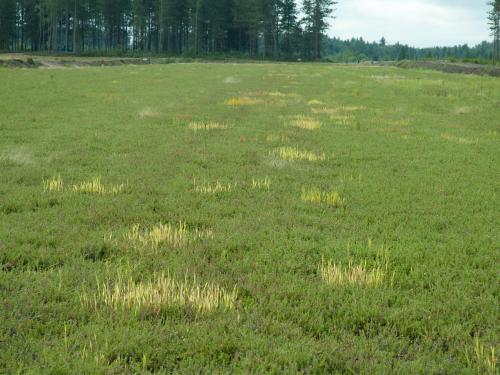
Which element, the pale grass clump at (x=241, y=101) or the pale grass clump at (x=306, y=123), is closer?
the pale grass clump at (x=306, y=123)

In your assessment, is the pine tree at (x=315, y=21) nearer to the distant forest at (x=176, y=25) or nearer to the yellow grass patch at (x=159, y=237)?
the distant forest at (x=176, y=25)

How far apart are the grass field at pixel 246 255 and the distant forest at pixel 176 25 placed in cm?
10673

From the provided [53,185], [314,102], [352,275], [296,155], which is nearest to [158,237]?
[352,275]

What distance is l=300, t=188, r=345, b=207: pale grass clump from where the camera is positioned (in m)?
9.15

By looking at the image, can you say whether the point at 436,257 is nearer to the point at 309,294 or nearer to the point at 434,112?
the point at 309,294

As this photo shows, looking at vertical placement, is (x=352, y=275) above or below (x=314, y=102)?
below

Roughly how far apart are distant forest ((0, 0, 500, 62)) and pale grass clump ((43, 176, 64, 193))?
355 feet

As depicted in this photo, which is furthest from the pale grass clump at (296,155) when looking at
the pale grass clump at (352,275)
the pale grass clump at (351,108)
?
the pale grass clump at (351,108)

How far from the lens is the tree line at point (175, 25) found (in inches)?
4835

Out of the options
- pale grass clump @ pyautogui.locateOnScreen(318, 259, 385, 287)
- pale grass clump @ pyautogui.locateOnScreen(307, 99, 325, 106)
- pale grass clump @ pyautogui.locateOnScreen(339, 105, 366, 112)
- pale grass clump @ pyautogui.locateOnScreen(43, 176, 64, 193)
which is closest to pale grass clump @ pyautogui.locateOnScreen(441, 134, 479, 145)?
pale grass clump @ pyautogui.locateOnScreen(339, 105, 366, 112)

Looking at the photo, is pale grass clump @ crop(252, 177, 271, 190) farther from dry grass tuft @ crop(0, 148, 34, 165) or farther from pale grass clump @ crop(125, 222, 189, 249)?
dry grass tuft @ crop(0, 148, 34, 165)

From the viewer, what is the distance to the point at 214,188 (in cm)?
988

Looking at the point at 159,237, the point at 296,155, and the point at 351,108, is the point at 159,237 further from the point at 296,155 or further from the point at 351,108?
the point at 351,108

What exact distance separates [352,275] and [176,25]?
453 feet
